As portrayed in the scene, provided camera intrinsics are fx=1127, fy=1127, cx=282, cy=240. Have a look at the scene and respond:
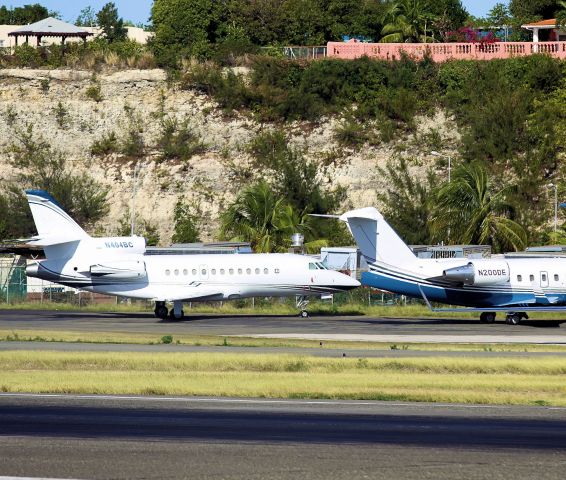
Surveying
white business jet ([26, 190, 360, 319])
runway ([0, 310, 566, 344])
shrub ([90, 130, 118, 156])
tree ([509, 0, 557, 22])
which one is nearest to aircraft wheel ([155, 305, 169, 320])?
white business jet ([26, 190, 360, 319])

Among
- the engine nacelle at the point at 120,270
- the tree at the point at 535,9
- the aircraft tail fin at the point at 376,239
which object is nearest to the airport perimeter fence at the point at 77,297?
the engine nacelle at the point at 120,270

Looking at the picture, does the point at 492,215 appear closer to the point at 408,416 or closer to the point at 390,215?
the point at 390,215

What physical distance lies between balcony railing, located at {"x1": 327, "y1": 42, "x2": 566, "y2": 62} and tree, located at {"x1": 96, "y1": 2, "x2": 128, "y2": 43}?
26.6m

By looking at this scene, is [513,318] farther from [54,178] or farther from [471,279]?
[54,178]

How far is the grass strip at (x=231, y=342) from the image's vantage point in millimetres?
37281

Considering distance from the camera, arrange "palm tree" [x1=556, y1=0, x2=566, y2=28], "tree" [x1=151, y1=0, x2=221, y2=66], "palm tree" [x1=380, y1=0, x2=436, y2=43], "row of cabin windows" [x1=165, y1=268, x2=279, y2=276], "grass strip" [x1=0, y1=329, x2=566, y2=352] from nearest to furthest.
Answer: "grass strip" [x1=0, y1=329, x2=566, y2=352] → "row of cabin windows" [x1=165, y1=268, x2=279, y2=276] → "palm tree" [x1=556, y1=0, x2=566, y2=28] → "tree" [x1=151, y1=0, x2=221, y2=66] → "palm tree" [x1=380, y1=0, x2=436, y2=43]

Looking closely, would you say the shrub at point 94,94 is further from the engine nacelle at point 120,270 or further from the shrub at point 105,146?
the engine nacelle at point 120,270

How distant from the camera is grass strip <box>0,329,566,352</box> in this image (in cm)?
3728

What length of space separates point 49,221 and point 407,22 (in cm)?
4835

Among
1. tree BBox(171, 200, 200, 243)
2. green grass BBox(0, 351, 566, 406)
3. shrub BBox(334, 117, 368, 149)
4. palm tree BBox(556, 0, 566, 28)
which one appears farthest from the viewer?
palm tree BBox(556, 0, 566, 28)

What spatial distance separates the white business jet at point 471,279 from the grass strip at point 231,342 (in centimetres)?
1038

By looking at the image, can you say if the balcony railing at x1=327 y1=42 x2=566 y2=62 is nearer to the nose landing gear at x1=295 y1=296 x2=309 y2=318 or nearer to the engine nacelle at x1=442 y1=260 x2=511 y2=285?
the nose landing gear at x1=295 y1=296 x2=309 y2=318

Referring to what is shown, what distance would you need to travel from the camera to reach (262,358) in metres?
31.6

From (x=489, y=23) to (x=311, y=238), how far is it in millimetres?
40730
